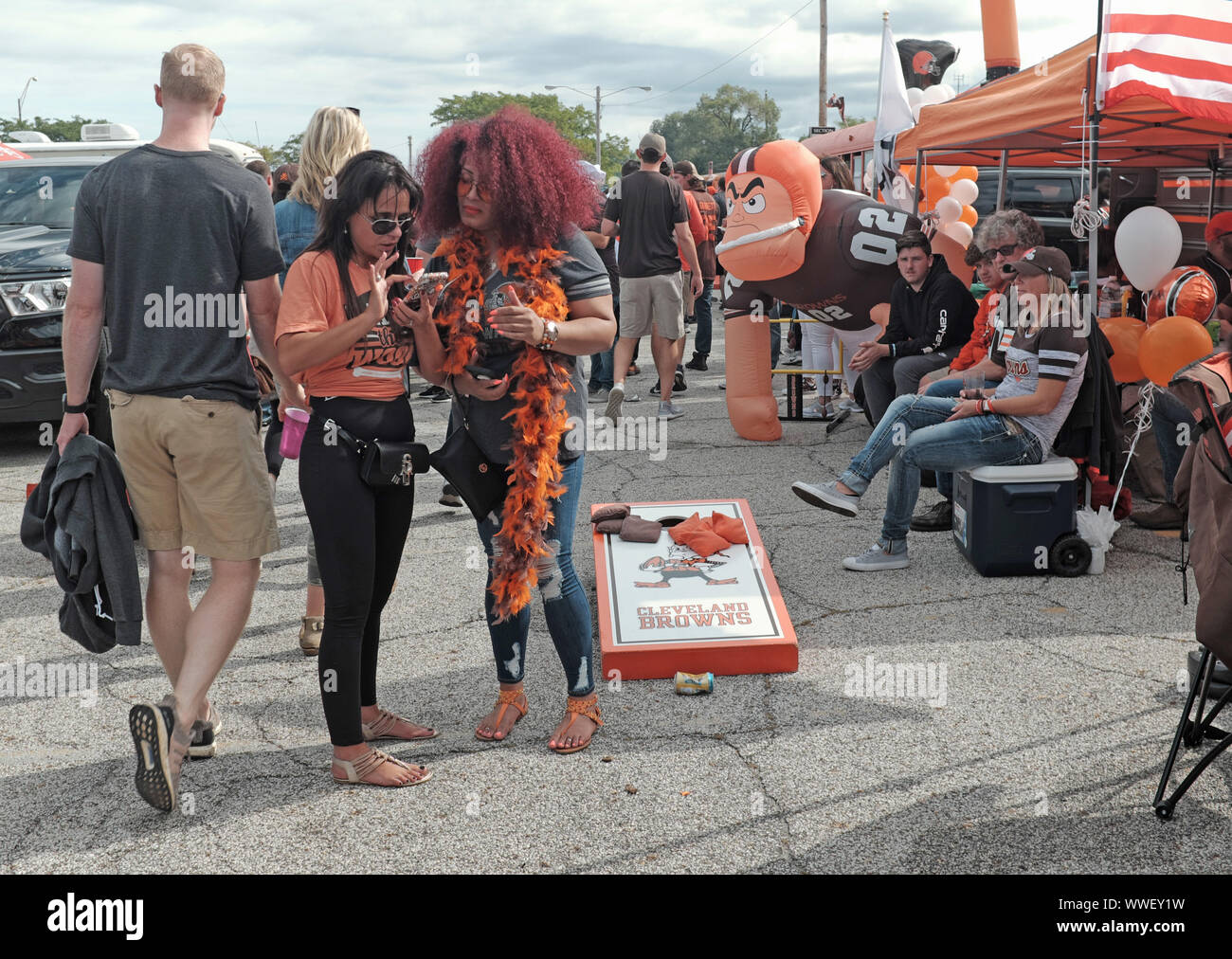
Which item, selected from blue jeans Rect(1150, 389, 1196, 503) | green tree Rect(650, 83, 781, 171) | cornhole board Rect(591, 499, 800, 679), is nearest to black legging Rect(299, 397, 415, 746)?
cornhole board Rect(591, 499, 800, 679)

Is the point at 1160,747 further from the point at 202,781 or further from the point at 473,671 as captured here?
the point at 202,781

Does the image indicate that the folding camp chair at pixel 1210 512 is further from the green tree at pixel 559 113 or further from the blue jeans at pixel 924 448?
the green tree at pixel 559 113

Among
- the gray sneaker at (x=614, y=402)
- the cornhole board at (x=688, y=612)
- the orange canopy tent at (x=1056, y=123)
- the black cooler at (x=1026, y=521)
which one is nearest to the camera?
the cornhole board at (x=688, y=612)

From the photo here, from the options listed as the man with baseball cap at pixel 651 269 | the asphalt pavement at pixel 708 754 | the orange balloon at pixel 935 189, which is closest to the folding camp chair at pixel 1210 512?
the asphalt pavement at pixel 708 754

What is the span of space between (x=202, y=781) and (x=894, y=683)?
250 centimetres

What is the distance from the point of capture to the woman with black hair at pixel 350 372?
323 centimetres

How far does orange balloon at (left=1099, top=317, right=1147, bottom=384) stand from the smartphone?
435cm

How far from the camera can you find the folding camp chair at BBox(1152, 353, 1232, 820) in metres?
2.94

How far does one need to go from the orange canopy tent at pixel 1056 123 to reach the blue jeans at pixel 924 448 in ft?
5.93

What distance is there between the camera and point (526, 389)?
350 cm

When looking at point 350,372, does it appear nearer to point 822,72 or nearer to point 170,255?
point 170,255

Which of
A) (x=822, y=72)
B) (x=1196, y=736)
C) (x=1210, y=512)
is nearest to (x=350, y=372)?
(x=1210, y=512)

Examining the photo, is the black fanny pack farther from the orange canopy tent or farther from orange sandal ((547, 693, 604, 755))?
the orange canopy tent

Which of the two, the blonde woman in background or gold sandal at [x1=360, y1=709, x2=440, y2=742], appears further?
the blonde woman in background
